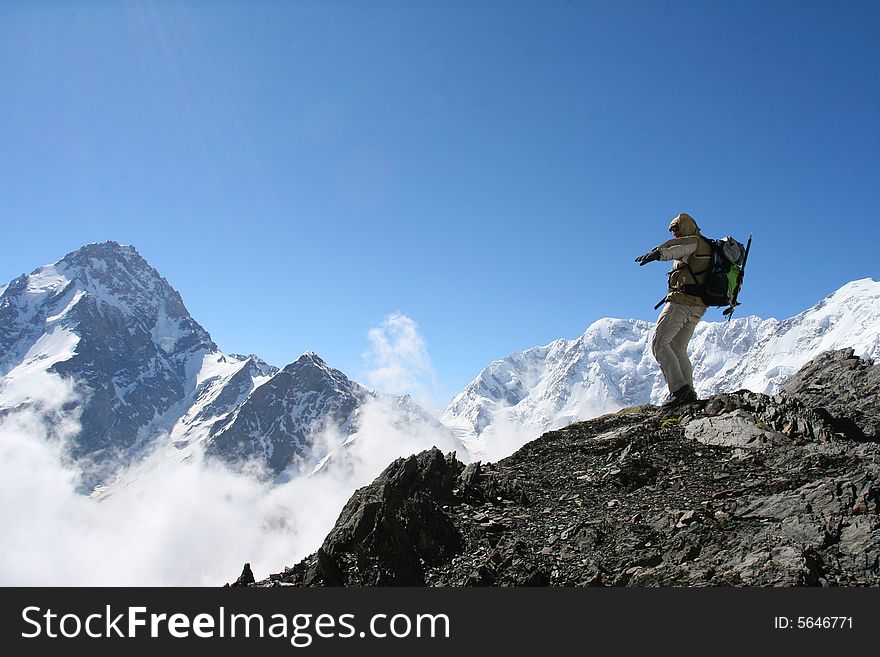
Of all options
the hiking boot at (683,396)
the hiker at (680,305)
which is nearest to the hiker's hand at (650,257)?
the hiker at (680,305)

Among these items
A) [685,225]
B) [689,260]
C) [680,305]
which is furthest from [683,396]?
[685,225]

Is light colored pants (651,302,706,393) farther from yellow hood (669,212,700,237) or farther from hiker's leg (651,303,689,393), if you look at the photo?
yellow hood (669,212,700,237)

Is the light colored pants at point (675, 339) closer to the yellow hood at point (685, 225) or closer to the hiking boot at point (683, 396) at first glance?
the hiking boot at point (683, 396)

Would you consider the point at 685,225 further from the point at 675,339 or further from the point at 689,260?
the point at 675,339

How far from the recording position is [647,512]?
10000mm

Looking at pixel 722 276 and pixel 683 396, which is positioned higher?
pixel 722 276

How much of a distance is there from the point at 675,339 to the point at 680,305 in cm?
99

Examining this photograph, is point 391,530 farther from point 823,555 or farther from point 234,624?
point 823,555

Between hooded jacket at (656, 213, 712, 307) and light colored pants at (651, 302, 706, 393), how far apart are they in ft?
0.83

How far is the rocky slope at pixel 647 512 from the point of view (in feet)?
25.5

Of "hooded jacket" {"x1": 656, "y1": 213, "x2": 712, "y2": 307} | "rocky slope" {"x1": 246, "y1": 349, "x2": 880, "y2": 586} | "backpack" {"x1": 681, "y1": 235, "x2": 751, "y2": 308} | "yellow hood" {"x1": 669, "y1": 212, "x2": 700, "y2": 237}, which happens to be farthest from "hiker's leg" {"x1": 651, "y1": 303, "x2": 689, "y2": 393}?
"yellow hood" {"x1": 669, "y1": 212, "x2": 700, "y2": 237}

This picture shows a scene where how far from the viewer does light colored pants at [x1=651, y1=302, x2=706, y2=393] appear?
596 inches

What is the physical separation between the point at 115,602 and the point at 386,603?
131 inches

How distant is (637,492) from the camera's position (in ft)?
36.8
